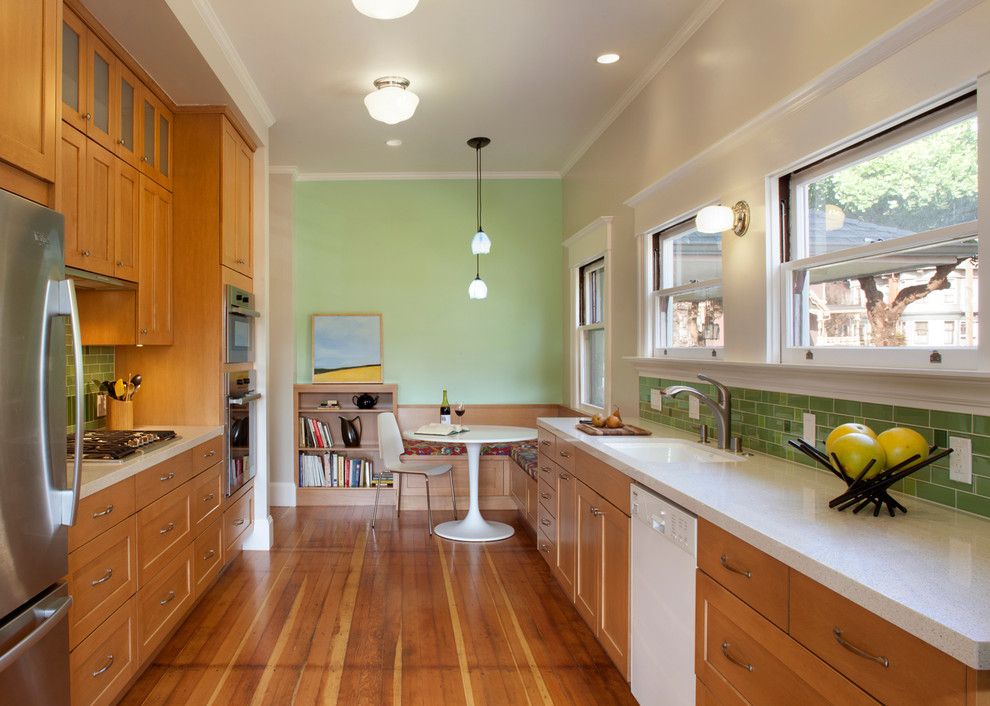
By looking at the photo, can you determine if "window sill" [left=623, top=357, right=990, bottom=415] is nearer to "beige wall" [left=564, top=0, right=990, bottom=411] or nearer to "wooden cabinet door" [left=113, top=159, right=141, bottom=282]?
"beige wall" [left=564, top=0, right=990, bottom=411]

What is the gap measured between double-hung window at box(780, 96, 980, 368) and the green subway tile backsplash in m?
0.16

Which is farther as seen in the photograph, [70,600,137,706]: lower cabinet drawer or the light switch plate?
the light switch plate

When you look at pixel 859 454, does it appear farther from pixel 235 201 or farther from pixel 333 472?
pixel 333 472

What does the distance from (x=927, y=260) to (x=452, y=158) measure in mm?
4062

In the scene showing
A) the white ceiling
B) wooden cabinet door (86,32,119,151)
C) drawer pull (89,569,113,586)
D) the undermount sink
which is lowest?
drawer pull (89,569,113,586)

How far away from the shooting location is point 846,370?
6.47ft

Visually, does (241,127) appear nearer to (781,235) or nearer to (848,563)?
(781,235)

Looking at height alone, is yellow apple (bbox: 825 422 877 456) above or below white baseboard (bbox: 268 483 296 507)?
above

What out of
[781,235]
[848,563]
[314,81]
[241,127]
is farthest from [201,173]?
[848,563]

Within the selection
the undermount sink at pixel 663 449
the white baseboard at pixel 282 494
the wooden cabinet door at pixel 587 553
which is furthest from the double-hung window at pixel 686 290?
the white baseboard at pixel 282 494

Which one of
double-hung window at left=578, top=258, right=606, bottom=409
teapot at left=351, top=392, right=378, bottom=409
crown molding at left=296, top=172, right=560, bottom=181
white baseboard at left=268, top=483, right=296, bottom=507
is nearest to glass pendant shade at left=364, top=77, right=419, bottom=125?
double-hung window at left=578, top=258, right=606, bottom=409

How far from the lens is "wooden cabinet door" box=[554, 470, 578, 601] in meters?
3.10

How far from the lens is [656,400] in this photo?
358 cm

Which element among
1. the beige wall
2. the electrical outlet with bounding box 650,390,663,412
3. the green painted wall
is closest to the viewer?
the beige wall
